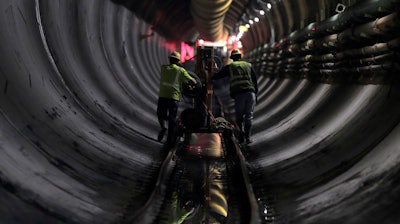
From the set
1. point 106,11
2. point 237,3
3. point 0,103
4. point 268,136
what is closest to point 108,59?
point 106,11

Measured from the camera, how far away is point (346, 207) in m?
3.87

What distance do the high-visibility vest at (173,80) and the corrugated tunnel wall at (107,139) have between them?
0.83 meters

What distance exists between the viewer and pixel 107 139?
6.57 metres

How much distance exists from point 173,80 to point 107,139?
1762 millimetres

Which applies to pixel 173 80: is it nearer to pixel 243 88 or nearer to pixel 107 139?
pixel 243 88

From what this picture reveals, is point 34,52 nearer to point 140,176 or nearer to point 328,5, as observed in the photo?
point 140,176

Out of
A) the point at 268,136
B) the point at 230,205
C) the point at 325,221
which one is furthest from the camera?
the point at 268,136

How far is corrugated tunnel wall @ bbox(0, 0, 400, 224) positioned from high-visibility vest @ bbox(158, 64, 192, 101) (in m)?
0.83

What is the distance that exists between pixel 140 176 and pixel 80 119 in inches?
41.1

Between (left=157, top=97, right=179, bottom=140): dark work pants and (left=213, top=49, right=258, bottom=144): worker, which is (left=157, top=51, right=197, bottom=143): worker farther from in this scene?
(left=213, top=49, right=258, bottom=144): worker

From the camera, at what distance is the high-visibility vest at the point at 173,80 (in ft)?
25.8

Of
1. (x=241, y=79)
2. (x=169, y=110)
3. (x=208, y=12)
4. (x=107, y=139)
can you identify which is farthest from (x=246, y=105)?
(x=208, y=12)

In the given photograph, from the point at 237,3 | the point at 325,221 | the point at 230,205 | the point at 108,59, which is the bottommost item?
the point at 325,221

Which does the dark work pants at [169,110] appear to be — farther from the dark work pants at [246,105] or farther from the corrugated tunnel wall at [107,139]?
the dark work pants at [246,105]
